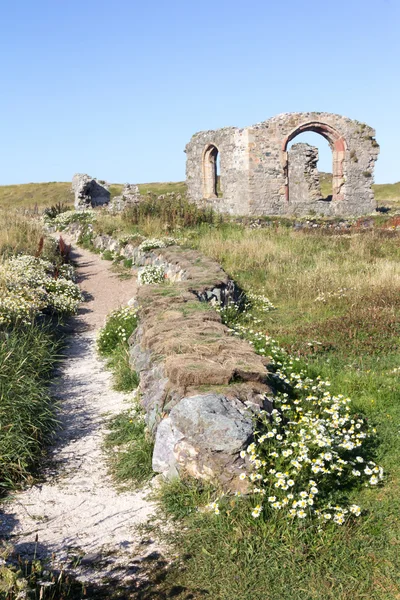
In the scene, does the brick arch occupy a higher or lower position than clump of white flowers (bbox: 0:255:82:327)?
higher

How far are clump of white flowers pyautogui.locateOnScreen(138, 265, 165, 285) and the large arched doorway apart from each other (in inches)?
540

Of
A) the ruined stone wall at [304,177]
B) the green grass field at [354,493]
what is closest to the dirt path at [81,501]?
the green grass field at [354,493]

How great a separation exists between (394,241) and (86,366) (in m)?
9.89

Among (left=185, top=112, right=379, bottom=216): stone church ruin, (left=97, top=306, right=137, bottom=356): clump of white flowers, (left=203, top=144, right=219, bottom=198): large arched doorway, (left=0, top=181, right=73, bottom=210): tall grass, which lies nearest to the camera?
(left=97, top=306, right=137, bottom=356): clump of white flowers

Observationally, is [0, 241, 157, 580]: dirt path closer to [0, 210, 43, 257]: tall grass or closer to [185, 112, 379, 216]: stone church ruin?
[0, 210, 43, 257]: tall grass

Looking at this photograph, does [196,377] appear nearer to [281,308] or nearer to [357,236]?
[281,308]

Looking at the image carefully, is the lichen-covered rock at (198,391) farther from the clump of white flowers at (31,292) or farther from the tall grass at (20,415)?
the clump of white flowers at (31,292)

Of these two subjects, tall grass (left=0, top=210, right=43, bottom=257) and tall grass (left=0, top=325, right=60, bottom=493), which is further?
tall grass (left=0, top=210, right=43, bottom=257)

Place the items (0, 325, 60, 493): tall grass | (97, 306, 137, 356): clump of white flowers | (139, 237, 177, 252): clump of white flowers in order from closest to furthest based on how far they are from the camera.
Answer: (0, 325, 60, 493): tall grass < (97, 306, 137, 356): clump of white flowers < (139, 237, 177, 252): clump of white flowers

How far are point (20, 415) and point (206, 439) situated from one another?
1913 mm

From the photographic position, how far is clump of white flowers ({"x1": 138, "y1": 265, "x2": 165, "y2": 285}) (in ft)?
34.8

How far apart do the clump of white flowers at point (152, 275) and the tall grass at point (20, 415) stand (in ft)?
14.6

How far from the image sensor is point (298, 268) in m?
11.4

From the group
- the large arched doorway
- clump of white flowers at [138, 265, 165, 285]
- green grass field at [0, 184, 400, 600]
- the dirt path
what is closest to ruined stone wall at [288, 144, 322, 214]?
the large arched doorway
